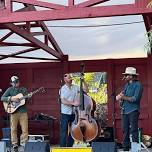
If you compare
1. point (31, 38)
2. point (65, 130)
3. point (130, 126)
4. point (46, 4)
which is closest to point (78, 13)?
point (46, 4)

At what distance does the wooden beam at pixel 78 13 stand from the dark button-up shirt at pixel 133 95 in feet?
4.66

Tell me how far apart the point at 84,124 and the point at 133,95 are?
918 millimetres

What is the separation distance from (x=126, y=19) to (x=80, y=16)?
8.38 ft

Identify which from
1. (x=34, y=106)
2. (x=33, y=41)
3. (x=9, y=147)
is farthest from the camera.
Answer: (x=34, y=106)

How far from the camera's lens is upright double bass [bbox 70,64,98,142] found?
6.86 metres

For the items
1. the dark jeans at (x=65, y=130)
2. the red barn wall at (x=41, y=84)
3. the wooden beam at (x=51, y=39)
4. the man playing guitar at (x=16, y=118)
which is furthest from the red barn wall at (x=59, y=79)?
the man playing guitar at (x=16, y=118)

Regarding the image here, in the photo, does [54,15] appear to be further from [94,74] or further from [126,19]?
[94,74]

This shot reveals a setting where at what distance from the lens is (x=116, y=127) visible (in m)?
9.26

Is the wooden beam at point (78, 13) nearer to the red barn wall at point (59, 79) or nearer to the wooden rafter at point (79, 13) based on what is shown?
the wooden rafter at point (79, 13)

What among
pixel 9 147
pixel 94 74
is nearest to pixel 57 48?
pixel 94 74

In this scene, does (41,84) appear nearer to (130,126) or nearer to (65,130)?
(65,130)

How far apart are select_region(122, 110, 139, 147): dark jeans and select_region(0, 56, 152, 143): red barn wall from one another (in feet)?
8.18

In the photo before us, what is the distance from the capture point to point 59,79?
9.79 meters

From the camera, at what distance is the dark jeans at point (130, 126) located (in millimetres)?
6348
